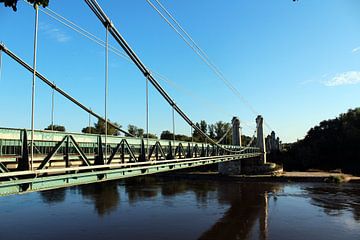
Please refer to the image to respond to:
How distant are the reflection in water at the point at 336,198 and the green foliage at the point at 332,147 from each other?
750 inches

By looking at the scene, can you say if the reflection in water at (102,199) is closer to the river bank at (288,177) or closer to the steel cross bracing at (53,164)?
the steel cross bracing at (53,164)

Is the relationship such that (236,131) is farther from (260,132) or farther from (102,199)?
(102,199)

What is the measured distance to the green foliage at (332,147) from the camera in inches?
2221

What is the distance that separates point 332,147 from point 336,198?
33.5m

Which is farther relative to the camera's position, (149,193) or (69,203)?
(149,193)

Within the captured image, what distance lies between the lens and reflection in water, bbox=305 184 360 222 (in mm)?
23781

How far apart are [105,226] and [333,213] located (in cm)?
1384

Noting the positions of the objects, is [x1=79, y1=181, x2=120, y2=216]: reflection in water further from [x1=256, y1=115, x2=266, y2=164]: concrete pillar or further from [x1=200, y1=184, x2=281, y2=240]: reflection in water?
[x1=256, y1=115, x2=266, y2=164]: concrete pillar

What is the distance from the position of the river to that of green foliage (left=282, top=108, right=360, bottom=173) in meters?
24.5

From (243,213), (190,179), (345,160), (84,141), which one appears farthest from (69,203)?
(345,160)

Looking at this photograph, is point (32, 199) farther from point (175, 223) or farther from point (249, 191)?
point (249, 191)

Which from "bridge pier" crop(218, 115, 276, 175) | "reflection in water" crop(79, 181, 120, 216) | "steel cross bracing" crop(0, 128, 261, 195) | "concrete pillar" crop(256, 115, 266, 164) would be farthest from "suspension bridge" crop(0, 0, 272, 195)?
"concrete pillar" crop(256, 115, 266, 164)

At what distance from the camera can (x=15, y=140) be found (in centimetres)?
1137

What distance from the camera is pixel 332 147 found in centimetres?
6016
